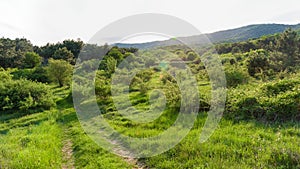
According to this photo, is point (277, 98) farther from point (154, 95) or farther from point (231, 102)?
point (154, 95)

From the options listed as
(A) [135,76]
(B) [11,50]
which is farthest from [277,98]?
(B) [11,50]

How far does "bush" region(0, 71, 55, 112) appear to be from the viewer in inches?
698

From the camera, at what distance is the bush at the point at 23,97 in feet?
58.1

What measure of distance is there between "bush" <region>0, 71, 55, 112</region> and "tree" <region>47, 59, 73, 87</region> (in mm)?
9022

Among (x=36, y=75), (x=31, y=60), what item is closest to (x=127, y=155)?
(x=36, y=75)

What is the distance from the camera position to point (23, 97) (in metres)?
18.3

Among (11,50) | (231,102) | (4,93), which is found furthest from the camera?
(11,50)

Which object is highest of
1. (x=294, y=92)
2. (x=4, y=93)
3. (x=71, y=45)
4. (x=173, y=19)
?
(x=71, y=45)

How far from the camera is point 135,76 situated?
76.0 feet

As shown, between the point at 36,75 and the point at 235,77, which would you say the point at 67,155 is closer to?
the point at 235,77

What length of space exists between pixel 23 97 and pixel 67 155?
11.4 meters

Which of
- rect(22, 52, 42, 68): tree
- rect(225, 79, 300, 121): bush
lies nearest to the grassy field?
rect(225, 79, 300, 121): bush

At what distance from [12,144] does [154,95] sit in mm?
8596

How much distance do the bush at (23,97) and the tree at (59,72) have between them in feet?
29.6
